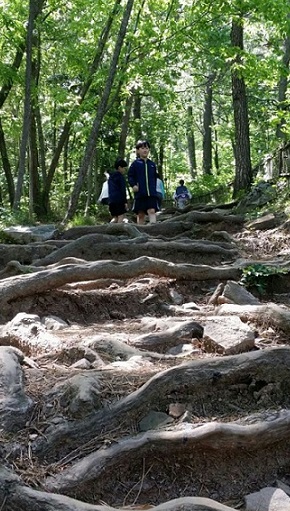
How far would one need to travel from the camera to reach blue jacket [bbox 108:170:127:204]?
1136 centimetres

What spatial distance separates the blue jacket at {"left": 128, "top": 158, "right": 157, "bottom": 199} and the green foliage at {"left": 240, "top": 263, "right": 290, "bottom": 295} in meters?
4.38

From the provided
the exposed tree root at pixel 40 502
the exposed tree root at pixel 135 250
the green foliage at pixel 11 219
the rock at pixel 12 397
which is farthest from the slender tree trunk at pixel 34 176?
the exposed tree root at pixel 40 502

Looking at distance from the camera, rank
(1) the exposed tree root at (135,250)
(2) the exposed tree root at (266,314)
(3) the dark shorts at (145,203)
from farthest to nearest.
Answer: (3) the dark shorts at (145,203)
(1) the exposed tree root at (135,250)
(2) the exposed tree root at (266,314)

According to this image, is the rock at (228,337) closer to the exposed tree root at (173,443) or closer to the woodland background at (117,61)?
the exposed tree root at (173,443)

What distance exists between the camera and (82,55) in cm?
1755

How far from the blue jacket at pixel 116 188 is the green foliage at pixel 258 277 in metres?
5.26

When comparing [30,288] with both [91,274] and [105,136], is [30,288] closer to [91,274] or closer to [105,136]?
[91,274]

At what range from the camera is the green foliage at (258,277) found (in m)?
6.50

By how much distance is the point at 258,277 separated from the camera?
6531 millimetres

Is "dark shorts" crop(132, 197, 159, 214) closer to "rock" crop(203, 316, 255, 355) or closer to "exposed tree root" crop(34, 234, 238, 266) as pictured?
"exposed tree root" crop(34, 234, 238, 266)

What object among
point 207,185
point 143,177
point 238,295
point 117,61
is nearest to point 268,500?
point 238,295

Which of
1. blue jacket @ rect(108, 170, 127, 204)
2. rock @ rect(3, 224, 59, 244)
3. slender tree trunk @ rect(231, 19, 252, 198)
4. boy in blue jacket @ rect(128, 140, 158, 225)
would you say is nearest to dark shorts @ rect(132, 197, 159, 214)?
boy in blue jacket @ rect(128, 140, 158, 225)

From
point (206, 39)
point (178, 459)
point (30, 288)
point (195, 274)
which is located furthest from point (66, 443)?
point (206, 39)

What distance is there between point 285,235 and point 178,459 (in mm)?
6774
